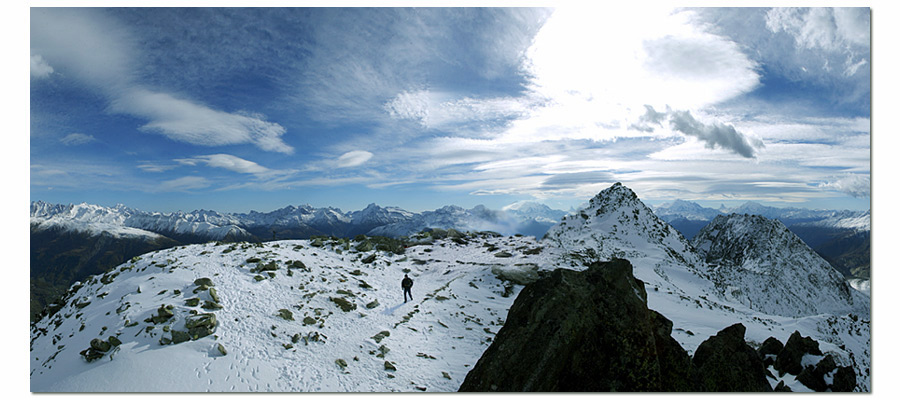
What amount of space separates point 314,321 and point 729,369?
16.3 meters

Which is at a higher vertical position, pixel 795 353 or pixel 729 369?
pixel 729 369

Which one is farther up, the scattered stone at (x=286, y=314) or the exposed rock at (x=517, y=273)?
the scattered stone at (x=286, y=314)

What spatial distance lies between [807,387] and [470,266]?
80.6 ft

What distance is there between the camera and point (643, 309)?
8.22 m

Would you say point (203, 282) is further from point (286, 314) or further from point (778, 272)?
point (778, 272)

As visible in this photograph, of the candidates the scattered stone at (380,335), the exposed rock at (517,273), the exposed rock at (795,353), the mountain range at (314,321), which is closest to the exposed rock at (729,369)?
the mountain range at (314,321)

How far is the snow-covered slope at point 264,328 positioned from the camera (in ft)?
34.6

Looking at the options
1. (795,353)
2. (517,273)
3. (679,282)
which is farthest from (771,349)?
(679,282)

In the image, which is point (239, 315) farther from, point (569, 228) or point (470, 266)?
point (569, 228)

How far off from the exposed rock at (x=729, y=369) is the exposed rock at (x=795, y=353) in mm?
5097

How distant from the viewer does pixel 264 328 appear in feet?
46.7

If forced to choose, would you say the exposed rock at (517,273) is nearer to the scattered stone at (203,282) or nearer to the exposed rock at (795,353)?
the exposed rock at (795,353)

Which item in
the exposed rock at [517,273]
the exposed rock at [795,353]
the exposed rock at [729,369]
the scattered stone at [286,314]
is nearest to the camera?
the exposed rock at [729,369]
